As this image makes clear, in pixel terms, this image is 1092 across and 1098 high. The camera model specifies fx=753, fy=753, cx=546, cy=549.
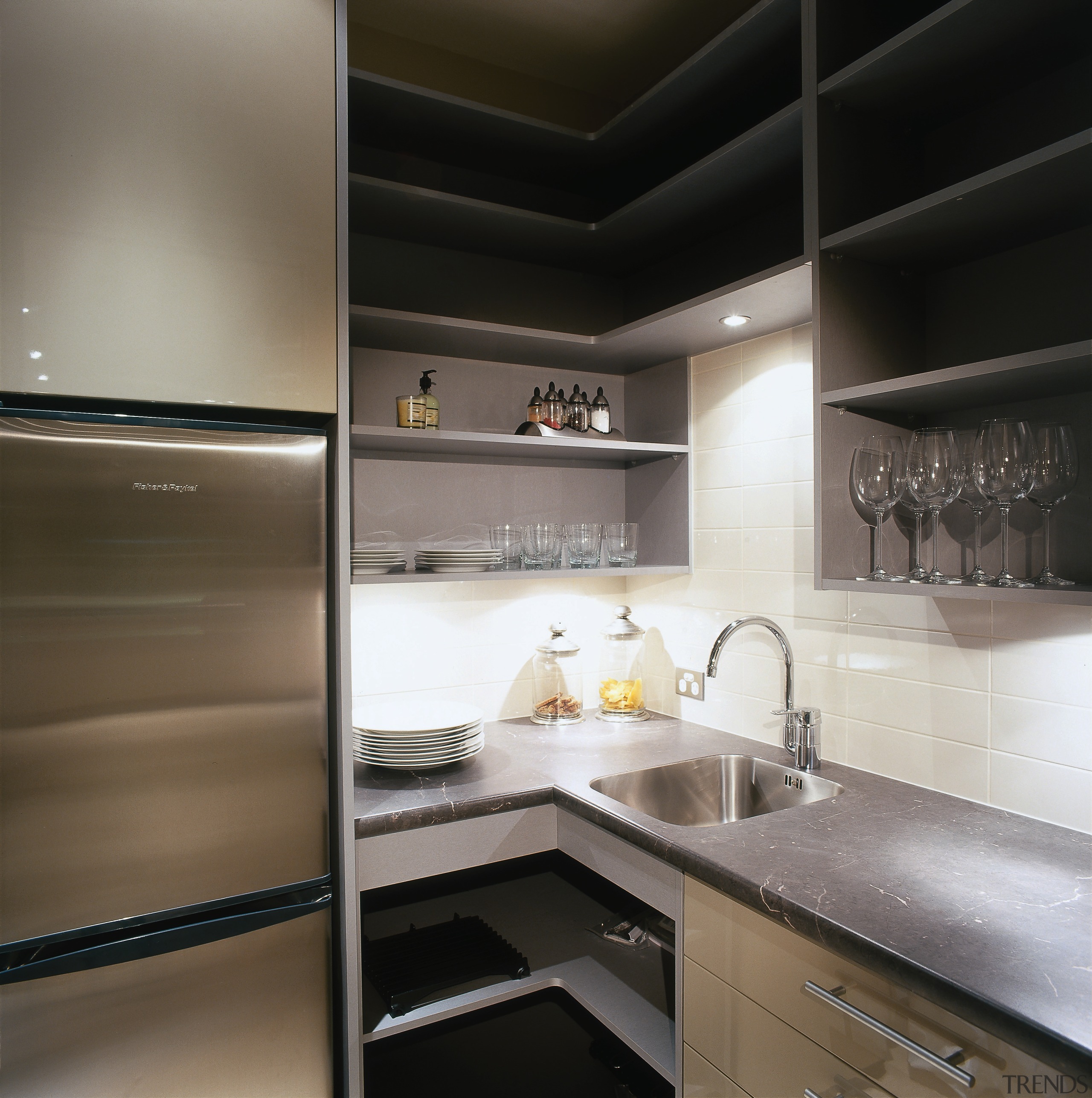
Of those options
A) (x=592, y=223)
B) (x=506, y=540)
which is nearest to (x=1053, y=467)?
(x=506, y=540)

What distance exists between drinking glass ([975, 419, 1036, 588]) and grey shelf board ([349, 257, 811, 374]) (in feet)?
1.57

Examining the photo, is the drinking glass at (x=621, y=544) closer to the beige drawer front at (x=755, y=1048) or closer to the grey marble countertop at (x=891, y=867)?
the grey marble countertop at (x=891, y=867)

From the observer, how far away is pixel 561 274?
7.80 ft

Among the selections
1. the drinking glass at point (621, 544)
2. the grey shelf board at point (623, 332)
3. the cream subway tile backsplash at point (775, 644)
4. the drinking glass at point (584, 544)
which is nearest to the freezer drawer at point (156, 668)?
the grey shelf board at point (623, 332)

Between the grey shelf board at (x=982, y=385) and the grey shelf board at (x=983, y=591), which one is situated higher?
the grey shelf board at (x=982, y=385)

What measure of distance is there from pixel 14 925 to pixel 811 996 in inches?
50.5

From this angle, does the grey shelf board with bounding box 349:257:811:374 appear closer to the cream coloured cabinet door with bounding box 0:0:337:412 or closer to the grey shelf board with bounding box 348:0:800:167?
the cream coloured cabinet door with bounding box 0:0:337:412

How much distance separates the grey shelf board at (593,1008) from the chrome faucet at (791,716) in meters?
0.65

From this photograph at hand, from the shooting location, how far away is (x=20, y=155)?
1267mm

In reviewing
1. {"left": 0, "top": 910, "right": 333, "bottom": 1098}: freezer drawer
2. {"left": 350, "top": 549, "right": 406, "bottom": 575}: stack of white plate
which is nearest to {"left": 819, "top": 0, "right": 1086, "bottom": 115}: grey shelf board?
{"left": 350, "top": 549, "right": 406, "bottom": 575}: stack of white plate

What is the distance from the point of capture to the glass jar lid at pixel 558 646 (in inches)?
89.9

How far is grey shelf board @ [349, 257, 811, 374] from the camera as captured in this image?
166 centimetres

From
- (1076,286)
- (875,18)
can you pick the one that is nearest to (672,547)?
(1076,286)

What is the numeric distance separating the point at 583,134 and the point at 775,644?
4.76 ft
